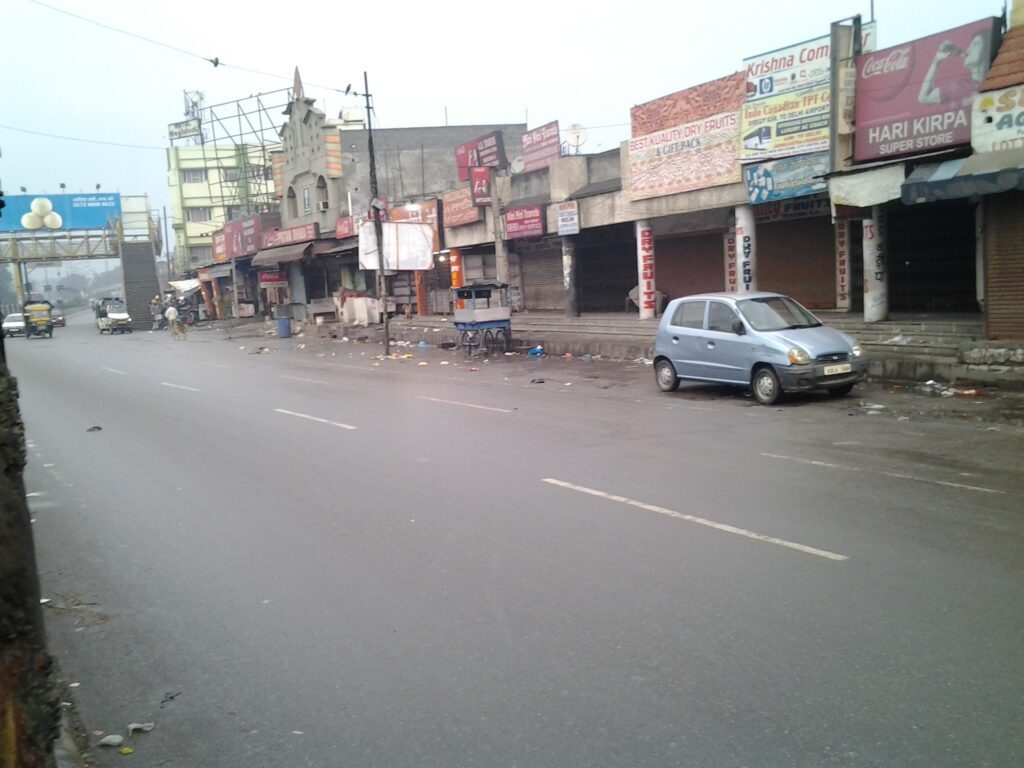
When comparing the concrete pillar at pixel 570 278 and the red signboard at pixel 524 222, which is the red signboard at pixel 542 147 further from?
the concrete pillar at pixel 570 278

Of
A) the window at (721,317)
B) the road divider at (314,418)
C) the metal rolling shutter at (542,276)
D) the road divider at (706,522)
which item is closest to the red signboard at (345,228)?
the metal rolling shutter at (542,276)

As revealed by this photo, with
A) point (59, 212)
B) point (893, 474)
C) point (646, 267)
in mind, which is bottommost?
point (893, 474)

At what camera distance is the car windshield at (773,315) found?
13.4 m

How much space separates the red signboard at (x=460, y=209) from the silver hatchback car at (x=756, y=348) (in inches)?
692

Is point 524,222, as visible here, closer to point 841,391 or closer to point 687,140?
point 687,140

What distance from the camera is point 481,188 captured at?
30.5 metres

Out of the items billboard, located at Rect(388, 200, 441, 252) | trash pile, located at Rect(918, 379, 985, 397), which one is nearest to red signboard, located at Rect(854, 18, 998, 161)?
trash pile, located at Rect(918, 379, 985, 397)

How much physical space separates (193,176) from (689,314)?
77.2 m

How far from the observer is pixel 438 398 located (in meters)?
15.4

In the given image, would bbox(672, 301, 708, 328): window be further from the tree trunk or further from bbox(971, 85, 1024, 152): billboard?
the tree trunk

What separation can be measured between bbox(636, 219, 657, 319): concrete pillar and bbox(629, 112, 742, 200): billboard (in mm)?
1004

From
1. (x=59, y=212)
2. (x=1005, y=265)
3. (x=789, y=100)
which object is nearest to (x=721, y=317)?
(x=1005, y=265)

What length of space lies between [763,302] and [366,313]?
2717 centimetres

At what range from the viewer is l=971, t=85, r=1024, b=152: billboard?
13625 millimetres
